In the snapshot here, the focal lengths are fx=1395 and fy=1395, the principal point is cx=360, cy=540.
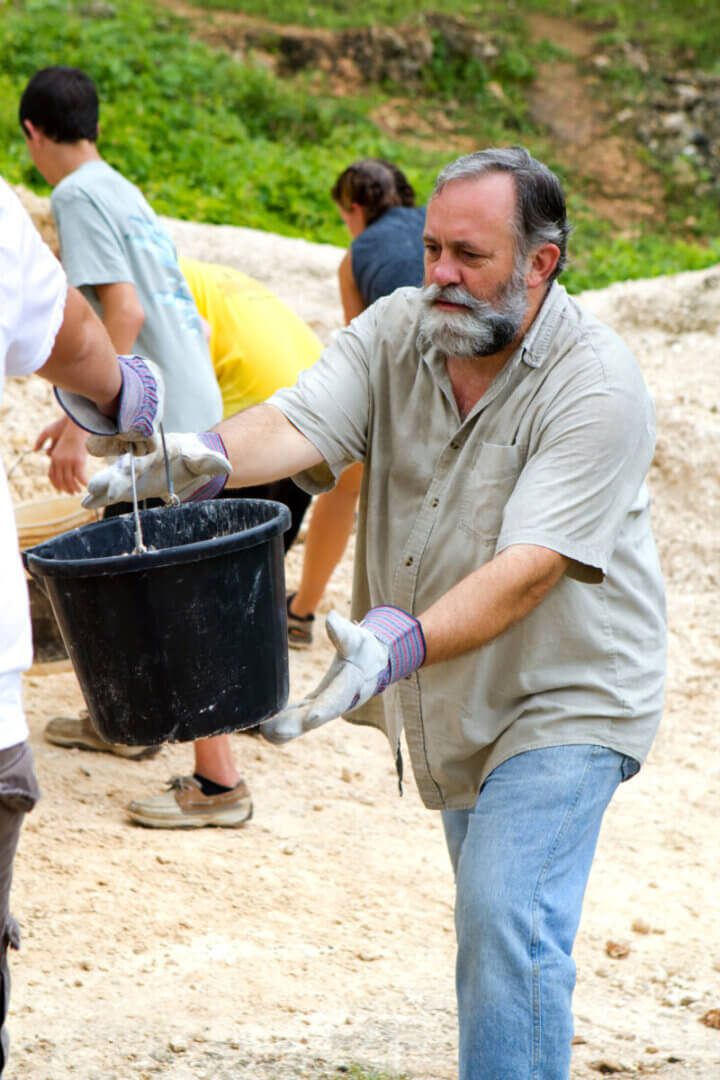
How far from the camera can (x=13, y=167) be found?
1035 centimetres

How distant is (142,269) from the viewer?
4.24 meters

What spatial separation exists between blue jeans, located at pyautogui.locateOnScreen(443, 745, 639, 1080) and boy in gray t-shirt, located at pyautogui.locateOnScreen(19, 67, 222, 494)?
81.1 inches

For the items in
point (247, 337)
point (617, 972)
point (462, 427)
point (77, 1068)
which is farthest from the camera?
point (247, 337)

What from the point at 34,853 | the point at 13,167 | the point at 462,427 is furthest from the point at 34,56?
the point at 462,427

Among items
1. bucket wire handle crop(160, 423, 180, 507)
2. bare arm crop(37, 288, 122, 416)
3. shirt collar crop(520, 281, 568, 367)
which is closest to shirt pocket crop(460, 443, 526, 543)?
shirt collar crop(520, 281, 568, 367)

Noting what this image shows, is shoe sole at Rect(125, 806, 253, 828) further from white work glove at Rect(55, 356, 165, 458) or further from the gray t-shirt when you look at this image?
white work glove at Rect(55, 356, 165, 458)

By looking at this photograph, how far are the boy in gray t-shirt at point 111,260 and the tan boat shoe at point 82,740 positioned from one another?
101 centimetres

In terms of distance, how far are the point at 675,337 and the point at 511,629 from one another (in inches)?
262

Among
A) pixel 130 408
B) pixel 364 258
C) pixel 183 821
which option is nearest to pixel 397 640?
pixel 130 408

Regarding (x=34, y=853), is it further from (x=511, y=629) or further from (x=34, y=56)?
(x=34, y=56)

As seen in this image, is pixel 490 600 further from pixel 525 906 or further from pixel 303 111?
pixel 303 111

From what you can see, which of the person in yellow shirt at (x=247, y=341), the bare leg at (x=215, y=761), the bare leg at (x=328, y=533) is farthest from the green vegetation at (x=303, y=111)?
the bare leg at (x=215, y=761)

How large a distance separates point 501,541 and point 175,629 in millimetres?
596

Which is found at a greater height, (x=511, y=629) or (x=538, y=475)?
(x=538, y=475)
